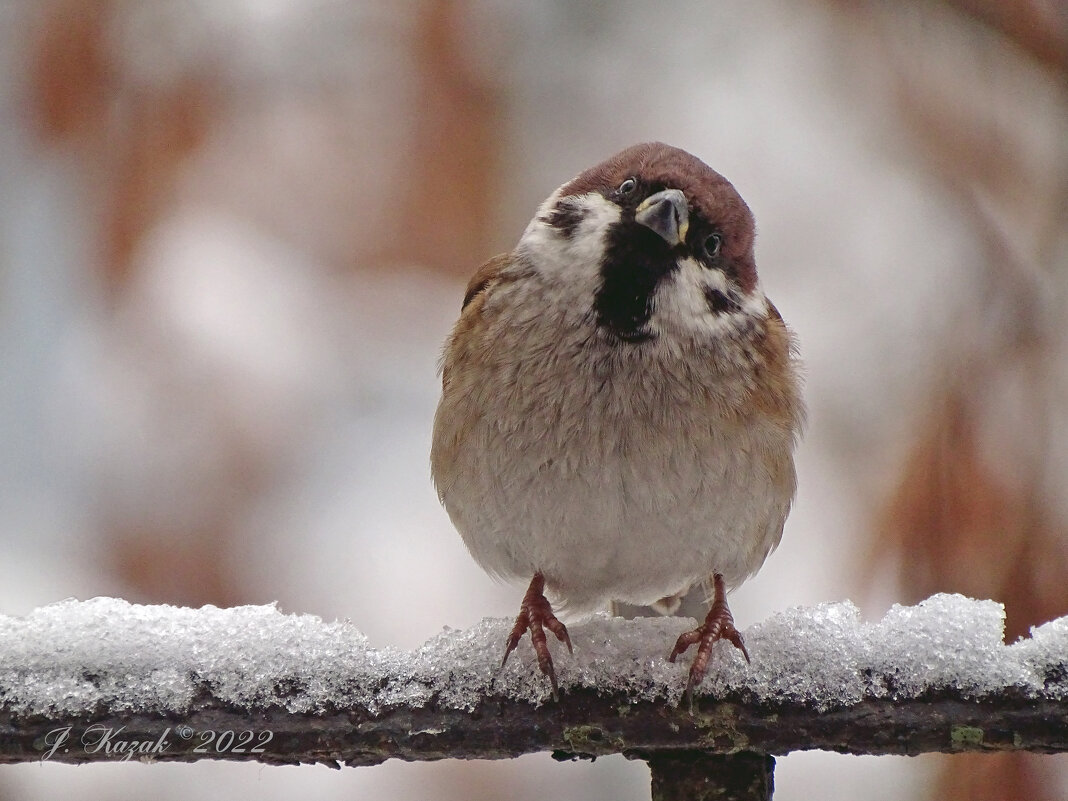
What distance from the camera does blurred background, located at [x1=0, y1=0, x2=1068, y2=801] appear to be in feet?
8.36

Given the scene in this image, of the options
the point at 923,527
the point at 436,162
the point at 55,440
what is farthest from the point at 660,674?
the point at 55,440

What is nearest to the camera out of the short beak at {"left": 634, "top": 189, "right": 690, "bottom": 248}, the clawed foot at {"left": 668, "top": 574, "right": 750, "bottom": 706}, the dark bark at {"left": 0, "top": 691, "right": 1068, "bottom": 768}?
the dark bark at {"left": 0, "top": 691, "right": 1068, "bottom": 768}

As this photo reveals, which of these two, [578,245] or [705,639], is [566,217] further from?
[705,639]

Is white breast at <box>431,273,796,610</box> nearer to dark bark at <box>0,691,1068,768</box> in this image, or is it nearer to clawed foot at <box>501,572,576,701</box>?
clawed foot at <box>501,572,576,701</box>

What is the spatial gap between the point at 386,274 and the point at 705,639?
154 centimetres

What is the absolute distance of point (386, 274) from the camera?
2867mm

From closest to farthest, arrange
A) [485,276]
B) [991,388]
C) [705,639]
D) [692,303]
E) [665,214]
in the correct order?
[705,639] → [665,214] → [692,303] → [485,276] → [991,388]

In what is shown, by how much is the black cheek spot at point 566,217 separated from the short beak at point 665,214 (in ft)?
0.51

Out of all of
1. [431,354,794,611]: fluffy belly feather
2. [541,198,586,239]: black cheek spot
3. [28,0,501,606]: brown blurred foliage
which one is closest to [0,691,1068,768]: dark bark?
[431,354,794,611]: fluffy belly feather

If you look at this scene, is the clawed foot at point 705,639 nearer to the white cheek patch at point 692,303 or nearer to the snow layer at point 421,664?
the snow layer at point 421,664

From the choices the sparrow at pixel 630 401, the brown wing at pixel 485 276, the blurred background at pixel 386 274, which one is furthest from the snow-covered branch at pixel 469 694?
the blurred background at pixel 386 274

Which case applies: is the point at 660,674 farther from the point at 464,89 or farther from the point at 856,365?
the point at 464,89

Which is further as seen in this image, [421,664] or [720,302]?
[720,302]

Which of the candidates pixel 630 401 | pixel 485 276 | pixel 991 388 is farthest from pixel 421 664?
pixel 991 388
